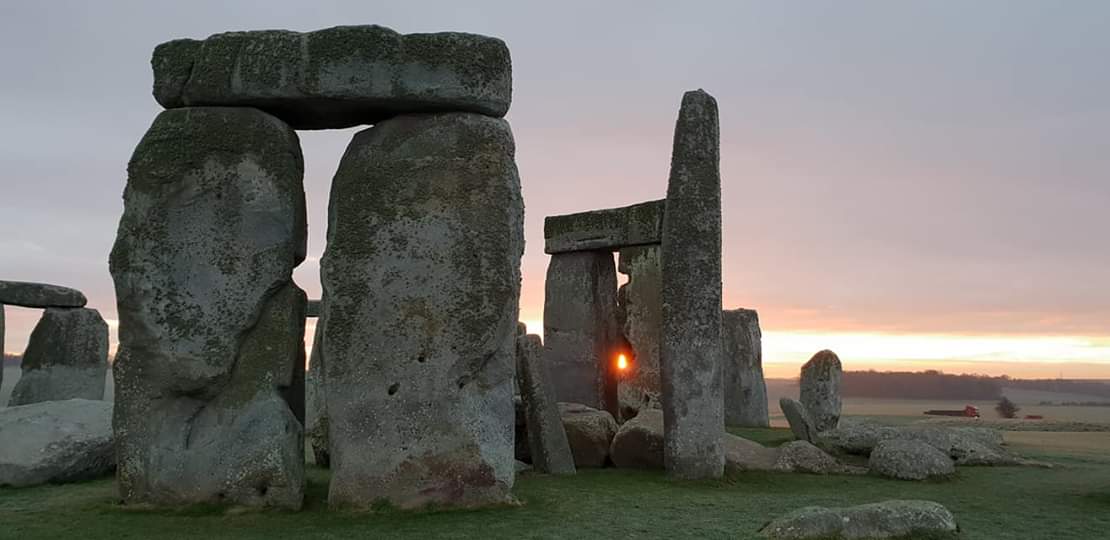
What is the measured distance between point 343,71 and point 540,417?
3.99m

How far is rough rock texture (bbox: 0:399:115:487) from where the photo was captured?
357 inches

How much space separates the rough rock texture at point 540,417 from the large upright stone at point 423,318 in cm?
184

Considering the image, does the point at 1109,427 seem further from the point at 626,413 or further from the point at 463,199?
the point at 463,199

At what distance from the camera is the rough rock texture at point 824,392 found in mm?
13883

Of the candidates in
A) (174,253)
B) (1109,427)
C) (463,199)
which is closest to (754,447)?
(463,199)

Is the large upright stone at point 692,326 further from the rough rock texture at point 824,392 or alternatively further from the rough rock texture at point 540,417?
the rough rock texture at point 824,392

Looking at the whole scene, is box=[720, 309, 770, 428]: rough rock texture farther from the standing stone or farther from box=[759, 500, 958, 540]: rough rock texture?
the standing stone

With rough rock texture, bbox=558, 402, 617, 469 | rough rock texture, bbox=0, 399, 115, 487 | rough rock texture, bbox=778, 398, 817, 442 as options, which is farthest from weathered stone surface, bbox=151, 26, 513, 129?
rough rock texture, bbox=778, 398, 817, 442

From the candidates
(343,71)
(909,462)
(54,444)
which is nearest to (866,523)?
(909,462)

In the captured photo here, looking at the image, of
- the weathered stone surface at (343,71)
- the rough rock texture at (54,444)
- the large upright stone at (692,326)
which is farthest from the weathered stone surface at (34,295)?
the large upright stone at (692,326)

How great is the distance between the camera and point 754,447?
10.6 metres

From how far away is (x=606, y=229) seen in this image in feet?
47.8

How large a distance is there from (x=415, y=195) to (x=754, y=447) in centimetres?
514

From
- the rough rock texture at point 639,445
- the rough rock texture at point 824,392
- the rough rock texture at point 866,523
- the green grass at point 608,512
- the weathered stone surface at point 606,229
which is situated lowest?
the green grass at point 608,512
